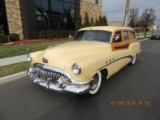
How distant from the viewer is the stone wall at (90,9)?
19.7 m

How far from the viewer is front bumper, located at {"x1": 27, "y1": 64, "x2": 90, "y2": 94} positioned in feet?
10.2

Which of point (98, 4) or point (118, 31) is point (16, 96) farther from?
point (98, 4)

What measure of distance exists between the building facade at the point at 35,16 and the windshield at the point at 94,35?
9161 millimetres

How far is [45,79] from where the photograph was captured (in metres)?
3.55

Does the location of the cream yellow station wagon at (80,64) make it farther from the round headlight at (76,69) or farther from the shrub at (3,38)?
the shrub at (3,38)

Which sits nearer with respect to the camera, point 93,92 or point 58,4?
point 93,92

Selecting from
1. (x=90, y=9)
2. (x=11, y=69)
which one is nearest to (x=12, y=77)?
(x=11, y=69)

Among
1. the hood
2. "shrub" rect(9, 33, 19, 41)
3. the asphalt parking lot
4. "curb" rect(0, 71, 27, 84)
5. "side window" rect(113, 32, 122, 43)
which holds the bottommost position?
the asphalt parking lot

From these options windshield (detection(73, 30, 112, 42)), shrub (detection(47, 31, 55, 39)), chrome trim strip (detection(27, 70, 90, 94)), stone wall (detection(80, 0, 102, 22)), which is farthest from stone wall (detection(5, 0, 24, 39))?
chrome trim strip (detection(27, 70, 90, 94))

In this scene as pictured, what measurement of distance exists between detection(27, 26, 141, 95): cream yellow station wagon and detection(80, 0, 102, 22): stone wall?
15922mm

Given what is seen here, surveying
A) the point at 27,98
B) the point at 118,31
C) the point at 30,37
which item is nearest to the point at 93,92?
the point at 27,98

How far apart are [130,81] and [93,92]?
1.68 m

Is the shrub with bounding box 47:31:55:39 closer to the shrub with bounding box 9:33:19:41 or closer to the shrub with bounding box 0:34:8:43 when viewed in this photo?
the shrub with bounding box 9:33:19:41

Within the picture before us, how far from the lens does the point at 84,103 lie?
3.39m
